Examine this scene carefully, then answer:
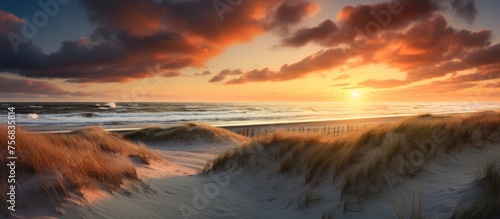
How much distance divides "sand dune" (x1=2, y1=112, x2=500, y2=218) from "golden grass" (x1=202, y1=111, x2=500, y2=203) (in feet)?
0.08

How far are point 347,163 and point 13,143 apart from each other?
7.30 meters

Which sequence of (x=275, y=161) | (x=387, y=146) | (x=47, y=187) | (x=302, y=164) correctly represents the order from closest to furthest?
(x=47, y=187) < (x=387, y=146) < (x=302, y=164) < (x=275, y=161)

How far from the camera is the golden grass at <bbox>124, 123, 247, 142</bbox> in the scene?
80.2 ft

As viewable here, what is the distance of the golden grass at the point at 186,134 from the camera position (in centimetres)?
2445

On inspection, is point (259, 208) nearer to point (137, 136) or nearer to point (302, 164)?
point (302, 164)

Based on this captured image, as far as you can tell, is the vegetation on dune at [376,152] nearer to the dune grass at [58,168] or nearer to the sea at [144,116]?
the dune grass at [58,168]

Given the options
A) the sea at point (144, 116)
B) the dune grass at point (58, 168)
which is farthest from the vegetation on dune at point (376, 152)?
the sea at point (144, 116)

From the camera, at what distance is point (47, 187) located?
4.83 meters

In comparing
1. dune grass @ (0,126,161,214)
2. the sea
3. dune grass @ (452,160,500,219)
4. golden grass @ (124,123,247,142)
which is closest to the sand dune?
dune grass @ (452,160,500,219)

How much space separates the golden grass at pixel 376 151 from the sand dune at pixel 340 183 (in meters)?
0.02

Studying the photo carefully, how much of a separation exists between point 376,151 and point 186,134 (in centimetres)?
1955

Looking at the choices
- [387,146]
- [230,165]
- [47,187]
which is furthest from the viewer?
[230,165]

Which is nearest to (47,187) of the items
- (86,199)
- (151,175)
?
(86,199)

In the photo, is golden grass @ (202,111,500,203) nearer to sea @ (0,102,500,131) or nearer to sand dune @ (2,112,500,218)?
sand dune @ (2,112,500,218)
